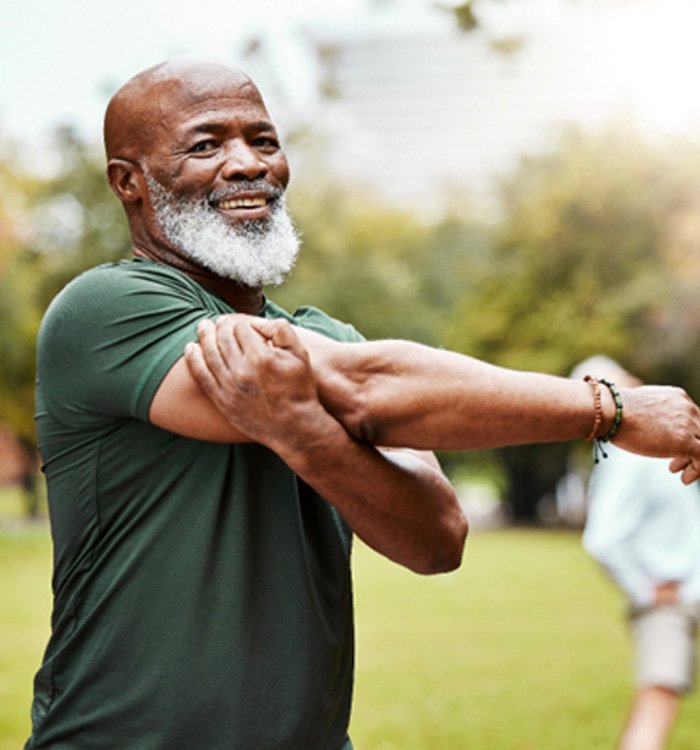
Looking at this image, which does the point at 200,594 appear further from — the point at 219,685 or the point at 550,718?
the point at 550,718

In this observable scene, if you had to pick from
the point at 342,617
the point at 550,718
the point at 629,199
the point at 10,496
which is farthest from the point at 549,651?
the point at 10,496

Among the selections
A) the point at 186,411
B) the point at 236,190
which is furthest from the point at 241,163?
A: the point at 186,411

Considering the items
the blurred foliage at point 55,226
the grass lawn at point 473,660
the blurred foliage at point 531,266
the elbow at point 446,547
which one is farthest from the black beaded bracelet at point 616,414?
the blurred foliage at point 55,226

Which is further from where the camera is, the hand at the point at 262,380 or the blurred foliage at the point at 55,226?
the blurred foliage at the point at 55,226

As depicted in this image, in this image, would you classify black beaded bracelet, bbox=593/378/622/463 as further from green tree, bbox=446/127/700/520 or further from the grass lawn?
green tree, bbox=446/127/700/520

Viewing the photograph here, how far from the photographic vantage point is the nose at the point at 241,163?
2.63 meters

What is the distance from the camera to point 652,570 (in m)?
6.98

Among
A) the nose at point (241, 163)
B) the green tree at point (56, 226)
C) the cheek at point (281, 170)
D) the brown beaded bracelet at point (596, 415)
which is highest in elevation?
the green tree at point (56, 226)

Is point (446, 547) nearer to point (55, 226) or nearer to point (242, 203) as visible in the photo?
point (242, 203)

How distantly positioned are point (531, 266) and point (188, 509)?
40184 mm

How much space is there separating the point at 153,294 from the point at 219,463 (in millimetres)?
340

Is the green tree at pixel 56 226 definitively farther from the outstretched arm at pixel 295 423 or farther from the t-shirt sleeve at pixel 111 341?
the outstretched arm at pixel 295 423

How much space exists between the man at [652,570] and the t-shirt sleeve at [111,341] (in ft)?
15.0

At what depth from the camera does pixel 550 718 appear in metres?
10.7
